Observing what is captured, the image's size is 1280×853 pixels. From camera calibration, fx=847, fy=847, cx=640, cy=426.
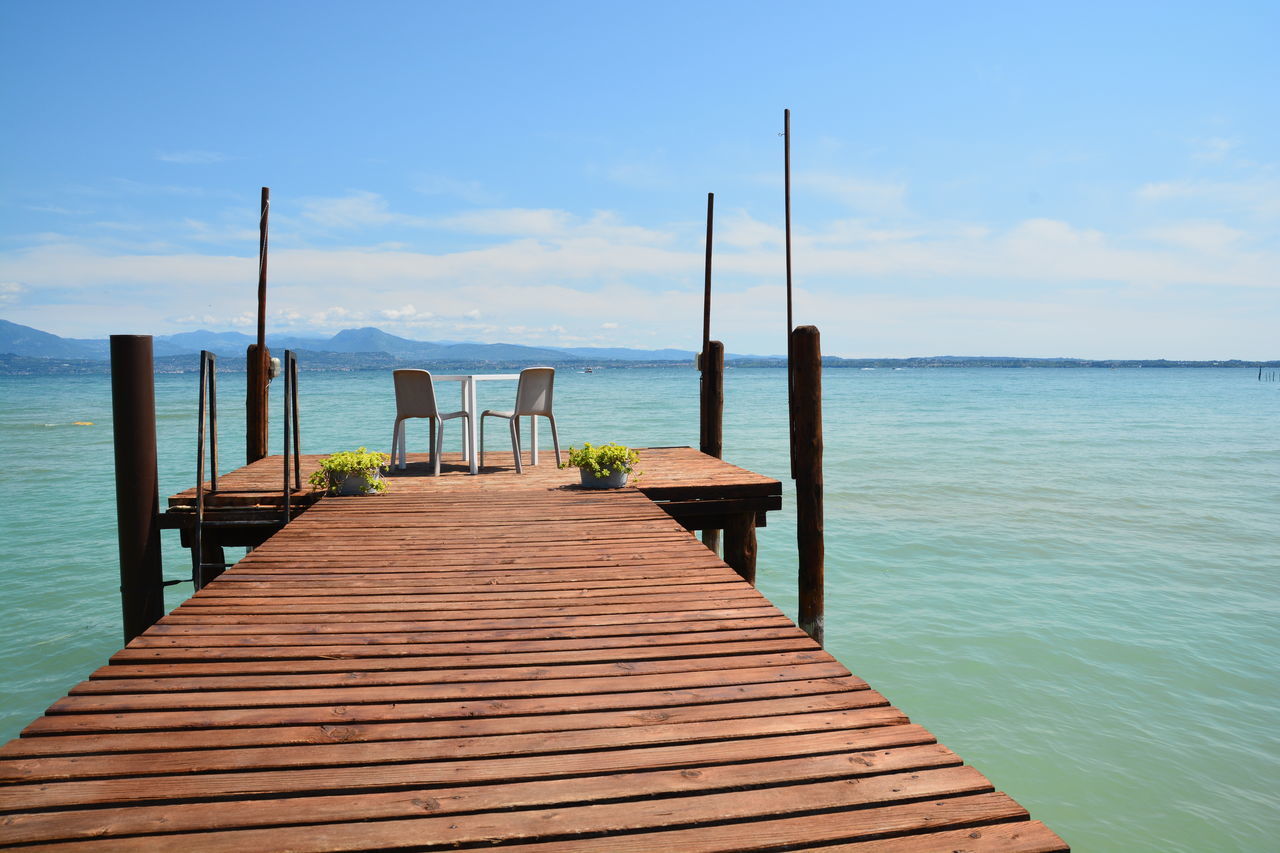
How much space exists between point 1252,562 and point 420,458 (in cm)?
1041

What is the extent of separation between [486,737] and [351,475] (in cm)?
452

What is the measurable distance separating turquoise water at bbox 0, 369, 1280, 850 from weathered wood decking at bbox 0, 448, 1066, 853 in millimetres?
3500

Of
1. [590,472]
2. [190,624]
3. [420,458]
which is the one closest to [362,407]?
[420,458]

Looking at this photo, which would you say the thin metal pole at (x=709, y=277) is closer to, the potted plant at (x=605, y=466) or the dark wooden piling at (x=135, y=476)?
the potted plant at (x=605, y=466)

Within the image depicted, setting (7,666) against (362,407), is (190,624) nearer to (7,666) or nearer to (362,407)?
(7,666)

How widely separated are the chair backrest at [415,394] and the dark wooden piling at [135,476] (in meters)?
2.06

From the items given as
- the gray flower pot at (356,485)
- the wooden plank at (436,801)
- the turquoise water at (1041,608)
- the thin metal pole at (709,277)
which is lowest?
the turquoise water at (1041,608)

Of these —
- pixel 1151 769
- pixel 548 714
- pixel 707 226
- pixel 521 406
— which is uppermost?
pixel 707 226

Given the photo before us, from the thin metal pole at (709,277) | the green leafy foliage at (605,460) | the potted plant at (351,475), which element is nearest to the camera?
the potted plant at (351,475)

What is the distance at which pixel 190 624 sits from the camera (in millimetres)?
3418

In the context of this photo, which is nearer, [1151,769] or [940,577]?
[1151,769]

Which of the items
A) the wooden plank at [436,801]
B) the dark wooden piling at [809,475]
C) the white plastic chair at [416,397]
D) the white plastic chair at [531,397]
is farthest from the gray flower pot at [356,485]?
the wooden plank at [436,801]

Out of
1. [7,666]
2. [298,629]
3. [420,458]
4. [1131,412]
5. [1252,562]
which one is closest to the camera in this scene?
[298,629]

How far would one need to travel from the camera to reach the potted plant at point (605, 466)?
21.8 ft
